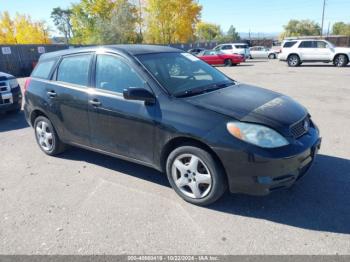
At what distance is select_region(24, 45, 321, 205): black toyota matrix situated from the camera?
10.0 ft

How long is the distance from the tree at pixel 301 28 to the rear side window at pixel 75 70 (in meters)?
81.8

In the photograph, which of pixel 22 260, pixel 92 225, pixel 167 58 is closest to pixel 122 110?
pixel 167 58

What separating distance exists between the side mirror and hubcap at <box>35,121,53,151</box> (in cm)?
216

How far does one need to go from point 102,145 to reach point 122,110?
70cm

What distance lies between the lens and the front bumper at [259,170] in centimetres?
296

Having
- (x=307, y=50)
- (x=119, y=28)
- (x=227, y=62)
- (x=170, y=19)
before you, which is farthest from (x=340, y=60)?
(x=170, y=19)

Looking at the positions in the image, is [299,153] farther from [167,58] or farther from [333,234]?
[167,58]

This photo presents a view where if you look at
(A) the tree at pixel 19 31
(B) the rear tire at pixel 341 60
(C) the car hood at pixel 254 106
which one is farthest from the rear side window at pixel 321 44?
(A) the tree at pixel 19 31

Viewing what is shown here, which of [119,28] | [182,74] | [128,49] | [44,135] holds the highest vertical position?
[119,28]

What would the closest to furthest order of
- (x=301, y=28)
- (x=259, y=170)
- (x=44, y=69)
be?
(x=259, y=170) → (x=44, y=69) → (x=301, y=28)

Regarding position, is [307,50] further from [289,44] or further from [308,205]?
[308,205]

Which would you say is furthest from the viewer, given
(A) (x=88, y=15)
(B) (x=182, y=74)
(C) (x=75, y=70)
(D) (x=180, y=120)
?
(A) (x=88, y=15)

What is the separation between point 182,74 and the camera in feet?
13.6

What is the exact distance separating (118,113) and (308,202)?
8.00 ft
